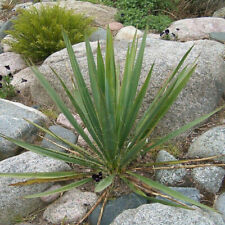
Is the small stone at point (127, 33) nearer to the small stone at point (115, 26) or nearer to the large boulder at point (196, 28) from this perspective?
the small stone at point (115, 26)

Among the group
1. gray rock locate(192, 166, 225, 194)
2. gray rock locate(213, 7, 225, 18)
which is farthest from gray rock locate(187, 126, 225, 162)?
gray rock locate(213, 7, 225, 18)

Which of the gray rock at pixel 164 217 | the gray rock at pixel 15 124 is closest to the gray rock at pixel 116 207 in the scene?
the gray rock at pixel 164 217

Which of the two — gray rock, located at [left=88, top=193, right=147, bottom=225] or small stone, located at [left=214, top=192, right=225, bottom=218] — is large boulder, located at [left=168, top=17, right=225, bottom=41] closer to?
small stone, located at [left=214, top=192, right=225, bottom=218]

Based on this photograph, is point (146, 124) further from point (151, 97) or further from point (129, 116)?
point (151, 97)

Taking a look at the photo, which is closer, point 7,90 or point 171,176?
point 171,176

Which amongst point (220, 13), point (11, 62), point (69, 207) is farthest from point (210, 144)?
point (220, 13)

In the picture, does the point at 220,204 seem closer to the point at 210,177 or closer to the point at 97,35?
the point at 210,177

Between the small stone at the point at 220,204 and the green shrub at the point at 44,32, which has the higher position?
the green shrub at the point at 44,32
